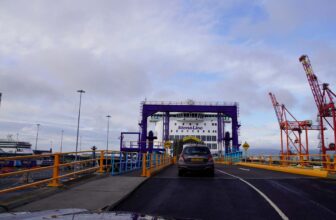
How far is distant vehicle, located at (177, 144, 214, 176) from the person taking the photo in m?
16.0

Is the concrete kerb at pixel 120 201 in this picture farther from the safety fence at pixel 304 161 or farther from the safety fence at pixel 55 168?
the safety fence at pixel 304 161

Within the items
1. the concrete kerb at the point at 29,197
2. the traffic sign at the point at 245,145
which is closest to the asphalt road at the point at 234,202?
the concrete kerb at the point at 29,197

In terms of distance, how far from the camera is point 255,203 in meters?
8.41

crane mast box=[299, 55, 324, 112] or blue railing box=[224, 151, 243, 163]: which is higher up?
crane mast box=[299, 55, 324, 112]

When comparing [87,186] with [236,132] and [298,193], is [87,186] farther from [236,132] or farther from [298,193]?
[236,132]

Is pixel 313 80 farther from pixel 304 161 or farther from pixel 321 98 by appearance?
pixel 304 161

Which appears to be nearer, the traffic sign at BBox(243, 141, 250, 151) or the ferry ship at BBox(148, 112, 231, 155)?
the traffic sign at BBox(243, 141, 250, 151)

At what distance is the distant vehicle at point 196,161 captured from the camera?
52.5 ft

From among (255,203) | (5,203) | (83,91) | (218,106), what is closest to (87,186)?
(5,203)

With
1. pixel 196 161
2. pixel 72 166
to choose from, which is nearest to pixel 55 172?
pixel 72 166

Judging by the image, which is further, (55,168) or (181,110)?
(181,110)

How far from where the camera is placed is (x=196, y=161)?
16094mm

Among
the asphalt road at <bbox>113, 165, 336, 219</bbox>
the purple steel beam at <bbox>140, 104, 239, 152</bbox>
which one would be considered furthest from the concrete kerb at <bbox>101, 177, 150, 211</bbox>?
the purple steel beam at <bbox>140, 104, 239, 152</bbox>

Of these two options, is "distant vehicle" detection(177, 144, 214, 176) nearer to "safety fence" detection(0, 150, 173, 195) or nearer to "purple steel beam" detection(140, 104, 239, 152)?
"safety fence" detection(0, 150, 173, 195)
